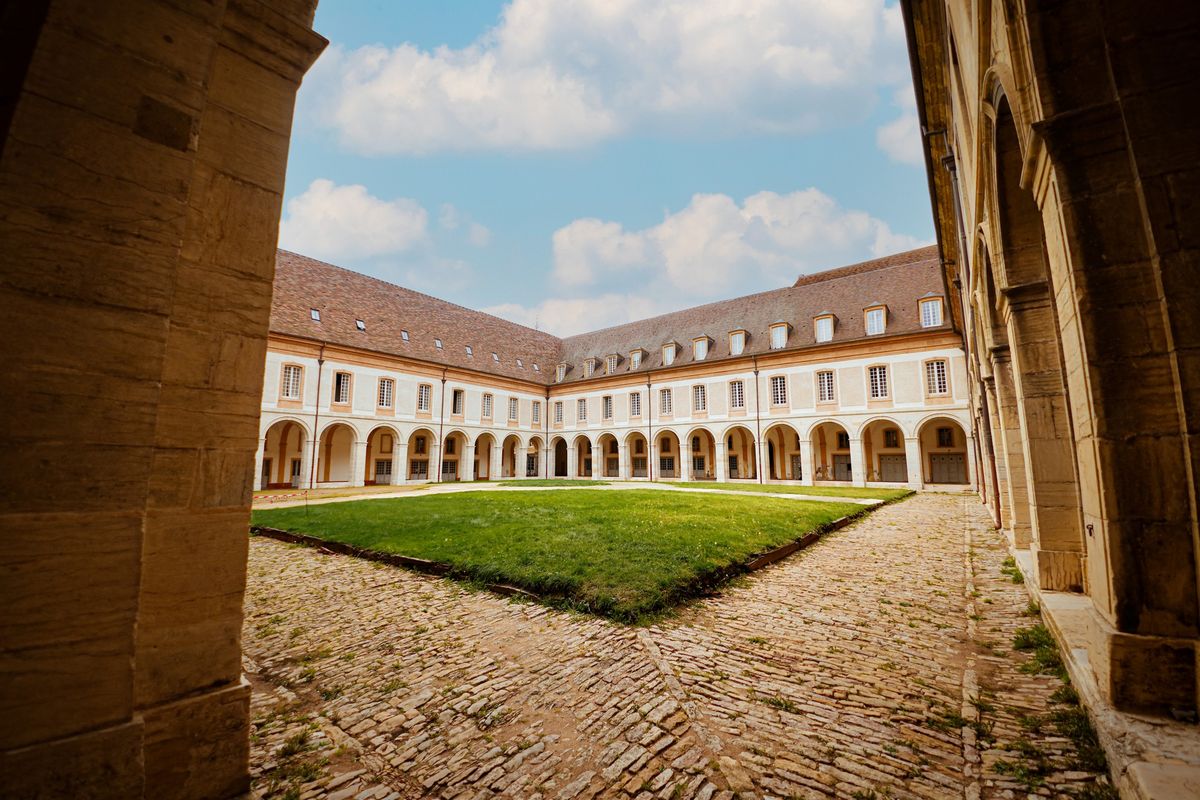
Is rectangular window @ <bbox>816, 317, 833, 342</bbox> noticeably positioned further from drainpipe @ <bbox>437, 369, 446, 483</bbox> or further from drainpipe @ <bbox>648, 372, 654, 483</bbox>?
drainpipe @ <bbox>437, 369, 446, 483</bbox>

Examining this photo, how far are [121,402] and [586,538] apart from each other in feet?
21.3

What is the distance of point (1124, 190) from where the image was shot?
7.72ft

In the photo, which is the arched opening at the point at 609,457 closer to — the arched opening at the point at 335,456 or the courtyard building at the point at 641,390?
the courtyard building at the point at 641,390

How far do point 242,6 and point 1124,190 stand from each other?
449 cm

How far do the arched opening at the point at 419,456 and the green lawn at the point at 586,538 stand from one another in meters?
17.2

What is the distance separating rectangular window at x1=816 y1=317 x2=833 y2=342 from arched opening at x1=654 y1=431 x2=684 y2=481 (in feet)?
38.7

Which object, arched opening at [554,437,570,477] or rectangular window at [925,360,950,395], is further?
arched opening at [554,437,570,477]

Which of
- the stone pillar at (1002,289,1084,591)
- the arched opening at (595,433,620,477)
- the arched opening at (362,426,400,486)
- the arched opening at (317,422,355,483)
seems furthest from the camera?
the arched opening at (595,433,620,477)

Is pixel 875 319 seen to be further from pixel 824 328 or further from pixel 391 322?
pixel 391 322

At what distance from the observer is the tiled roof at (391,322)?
80.4ft

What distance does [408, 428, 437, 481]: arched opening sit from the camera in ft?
100

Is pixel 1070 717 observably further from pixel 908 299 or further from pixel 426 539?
pixel 908 299

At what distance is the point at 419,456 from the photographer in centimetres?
3120

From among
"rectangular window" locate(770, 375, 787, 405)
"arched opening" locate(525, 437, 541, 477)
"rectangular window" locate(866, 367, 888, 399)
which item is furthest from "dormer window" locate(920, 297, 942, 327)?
"arched opening" locate(525, 437, 541, 477)
